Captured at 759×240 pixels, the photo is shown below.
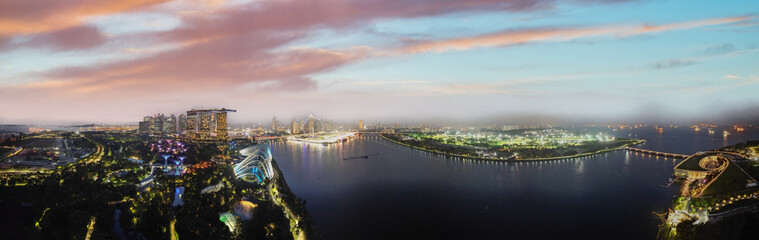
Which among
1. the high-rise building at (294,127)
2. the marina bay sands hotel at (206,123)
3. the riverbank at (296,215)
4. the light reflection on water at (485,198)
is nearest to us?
the riverbank at (296,215)

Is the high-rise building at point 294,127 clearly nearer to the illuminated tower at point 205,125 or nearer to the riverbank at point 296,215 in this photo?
the illuminated tower at point 205,125

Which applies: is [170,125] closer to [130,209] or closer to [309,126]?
[309,126]

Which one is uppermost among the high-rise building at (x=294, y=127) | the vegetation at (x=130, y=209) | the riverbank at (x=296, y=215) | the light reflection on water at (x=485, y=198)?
the high-rise building at (x=294, y=127)

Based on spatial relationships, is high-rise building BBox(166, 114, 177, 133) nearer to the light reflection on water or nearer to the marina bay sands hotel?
the marina bay sands hotel

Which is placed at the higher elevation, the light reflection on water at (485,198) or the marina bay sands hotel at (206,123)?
the marina bay sands hotel at (206,123)

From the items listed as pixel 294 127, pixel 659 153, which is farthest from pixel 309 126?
pixel 659 153

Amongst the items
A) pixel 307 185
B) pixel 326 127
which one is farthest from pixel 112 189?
pixel 326 127

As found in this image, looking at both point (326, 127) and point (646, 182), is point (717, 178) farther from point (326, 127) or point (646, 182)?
point (326, 127)

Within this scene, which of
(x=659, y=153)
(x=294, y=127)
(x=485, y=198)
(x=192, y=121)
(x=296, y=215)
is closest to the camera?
(x=296, y=215)

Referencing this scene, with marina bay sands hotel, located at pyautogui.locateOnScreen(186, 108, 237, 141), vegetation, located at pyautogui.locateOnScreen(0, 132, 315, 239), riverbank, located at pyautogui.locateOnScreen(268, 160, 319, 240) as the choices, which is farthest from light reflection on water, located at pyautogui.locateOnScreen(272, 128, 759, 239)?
marina bay sands hotel, located at pyautogui.locateOnScreen(186, 108, 237, 141)

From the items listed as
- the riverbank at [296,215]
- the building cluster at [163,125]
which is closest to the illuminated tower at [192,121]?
the building cluster at [163,125]
